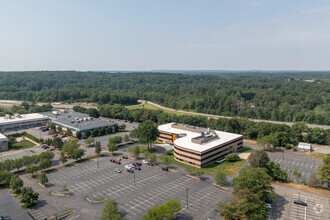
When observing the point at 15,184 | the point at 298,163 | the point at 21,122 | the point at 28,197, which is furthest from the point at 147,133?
the point at 21,122

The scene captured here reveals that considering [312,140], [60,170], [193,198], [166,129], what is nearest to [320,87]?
[312,140]

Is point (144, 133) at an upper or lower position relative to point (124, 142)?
upper

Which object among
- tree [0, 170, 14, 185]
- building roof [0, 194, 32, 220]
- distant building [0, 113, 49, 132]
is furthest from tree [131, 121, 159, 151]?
distant building [0, 113, 49, 132]

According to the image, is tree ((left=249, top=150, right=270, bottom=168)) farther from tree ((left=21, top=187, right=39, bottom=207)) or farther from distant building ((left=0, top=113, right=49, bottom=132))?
distant building ((left=0, top=113, right=49, bottom=132))

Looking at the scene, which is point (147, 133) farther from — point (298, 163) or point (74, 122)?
point (298, 163)

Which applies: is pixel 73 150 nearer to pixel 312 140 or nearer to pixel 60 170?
pixel 60 170

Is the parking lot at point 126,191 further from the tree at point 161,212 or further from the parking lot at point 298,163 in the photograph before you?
the parking lot at point 298,163
